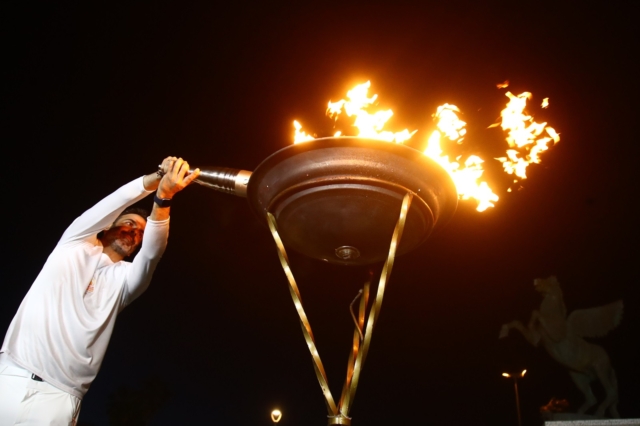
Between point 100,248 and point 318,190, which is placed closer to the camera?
point 318,190

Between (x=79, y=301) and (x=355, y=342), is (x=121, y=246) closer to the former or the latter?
(x=79, y=301)

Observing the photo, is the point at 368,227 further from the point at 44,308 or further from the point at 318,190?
the point at 44,308

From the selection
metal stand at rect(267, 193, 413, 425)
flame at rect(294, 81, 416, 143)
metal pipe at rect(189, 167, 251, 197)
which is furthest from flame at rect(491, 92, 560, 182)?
metal pipe at rect(189, 167, 251, 197)

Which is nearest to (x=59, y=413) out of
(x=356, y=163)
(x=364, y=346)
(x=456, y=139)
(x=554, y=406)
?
(x=364, y=346)

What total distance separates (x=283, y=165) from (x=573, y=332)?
9.06 meters

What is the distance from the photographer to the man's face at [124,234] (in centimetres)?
288

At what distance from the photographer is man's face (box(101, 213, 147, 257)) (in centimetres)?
288

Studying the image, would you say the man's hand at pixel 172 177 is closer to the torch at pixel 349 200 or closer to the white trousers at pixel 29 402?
the torch at pixel 349 200

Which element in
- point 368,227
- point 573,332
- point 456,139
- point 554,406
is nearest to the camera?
point 368,227

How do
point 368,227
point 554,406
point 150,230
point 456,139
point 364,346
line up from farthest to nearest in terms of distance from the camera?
point 554,406
point 456,139
point 150,230
point 368,227
point 364,346

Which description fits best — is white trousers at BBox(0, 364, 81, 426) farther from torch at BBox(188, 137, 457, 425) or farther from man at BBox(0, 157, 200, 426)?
torch at BBox(188, 137, 457, 425)

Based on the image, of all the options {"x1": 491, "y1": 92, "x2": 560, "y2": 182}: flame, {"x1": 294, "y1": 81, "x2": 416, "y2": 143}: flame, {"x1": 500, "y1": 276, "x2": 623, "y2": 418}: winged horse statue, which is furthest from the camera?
{"x1": 500, "y1": 276, "x2": 623, "y2": 418}: winged horse statue

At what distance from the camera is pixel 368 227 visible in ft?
7.03

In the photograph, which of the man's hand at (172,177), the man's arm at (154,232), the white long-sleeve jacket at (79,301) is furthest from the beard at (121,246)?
the man's hand at (172,177)
